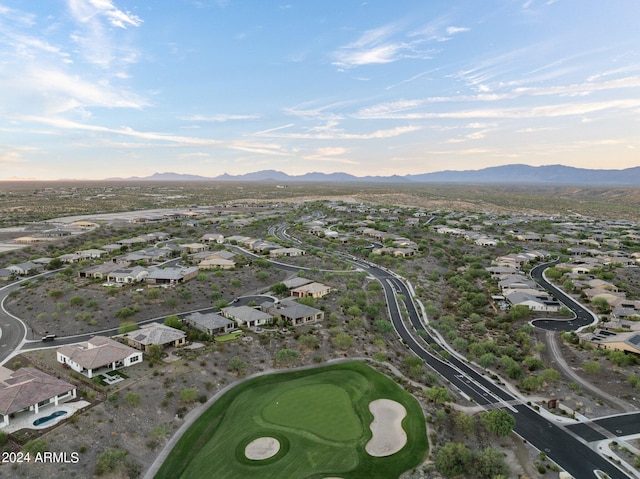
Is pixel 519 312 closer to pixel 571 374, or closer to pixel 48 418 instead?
pixel 571 374

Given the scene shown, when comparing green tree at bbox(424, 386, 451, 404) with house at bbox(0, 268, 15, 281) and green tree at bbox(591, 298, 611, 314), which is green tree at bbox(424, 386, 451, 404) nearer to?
green tree at bbox(591, 298, 611, 314)

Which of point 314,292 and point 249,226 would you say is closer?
point 314,292

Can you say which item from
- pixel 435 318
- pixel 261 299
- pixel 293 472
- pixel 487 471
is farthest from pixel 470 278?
pixel 293 472

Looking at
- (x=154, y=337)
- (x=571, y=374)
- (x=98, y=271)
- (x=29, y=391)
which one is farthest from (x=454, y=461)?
(x=98, y=271)

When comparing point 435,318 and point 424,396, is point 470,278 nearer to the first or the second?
point 435,318

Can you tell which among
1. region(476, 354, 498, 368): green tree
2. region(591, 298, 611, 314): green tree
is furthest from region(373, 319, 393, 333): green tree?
region(591, 298, 611, 314): green tree

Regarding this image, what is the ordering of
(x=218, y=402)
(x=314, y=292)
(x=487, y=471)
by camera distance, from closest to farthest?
(x=487, y=471)
(x=218, y=402)
(x=314, y=292)
